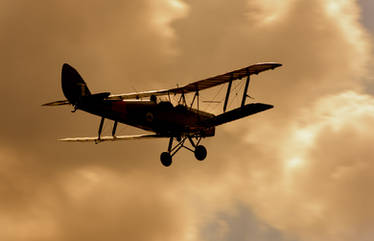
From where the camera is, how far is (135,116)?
30.0 m

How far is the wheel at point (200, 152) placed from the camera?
31.5 meters

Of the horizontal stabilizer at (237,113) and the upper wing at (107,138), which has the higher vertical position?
the horizontal stabilizer at (237,113)

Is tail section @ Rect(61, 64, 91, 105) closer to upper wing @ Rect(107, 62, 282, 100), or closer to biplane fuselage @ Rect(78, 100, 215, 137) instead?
biplane fuselage @ Rect(78, 100, 215, 137)

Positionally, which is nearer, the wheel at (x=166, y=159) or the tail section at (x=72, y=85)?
the tail section at (x=72, y=85)

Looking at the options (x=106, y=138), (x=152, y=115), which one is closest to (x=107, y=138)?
(x=106, y=138)

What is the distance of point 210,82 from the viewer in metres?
30.5

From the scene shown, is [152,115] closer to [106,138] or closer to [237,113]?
[237,113]

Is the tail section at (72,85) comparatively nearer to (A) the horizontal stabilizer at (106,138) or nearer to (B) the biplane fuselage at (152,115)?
(B) the biplane fuselage at (152,115)

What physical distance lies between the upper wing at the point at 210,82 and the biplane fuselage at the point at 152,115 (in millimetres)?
346

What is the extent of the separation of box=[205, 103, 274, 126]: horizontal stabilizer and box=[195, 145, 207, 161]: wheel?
79.5 inches

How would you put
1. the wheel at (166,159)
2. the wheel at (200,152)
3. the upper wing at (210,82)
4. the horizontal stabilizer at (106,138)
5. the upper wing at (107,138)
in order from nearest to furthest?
the upper wing at (210,82), the wheel at (166,159), the wheel at (200,152), the upper wing at (107,138), the horizontal stabilizer at (106,138)

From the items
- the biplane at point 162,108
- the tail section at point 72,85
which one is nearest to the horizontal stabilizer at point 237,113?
the biplane at point 162,108

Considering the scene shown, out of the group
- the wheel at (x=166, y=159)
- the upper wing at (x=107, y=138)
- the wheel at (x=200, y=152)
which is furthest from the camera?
the upper wing at (x=107, y=138)

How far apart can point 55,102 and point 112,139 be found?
3.64m
